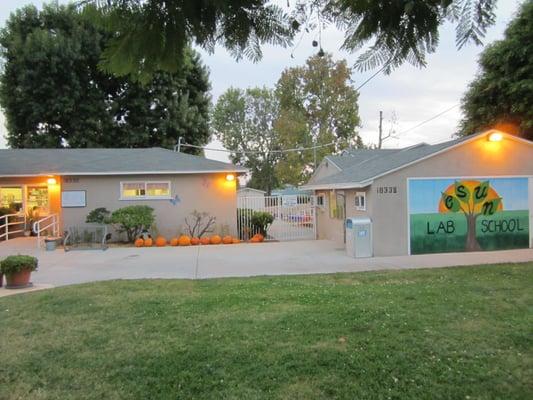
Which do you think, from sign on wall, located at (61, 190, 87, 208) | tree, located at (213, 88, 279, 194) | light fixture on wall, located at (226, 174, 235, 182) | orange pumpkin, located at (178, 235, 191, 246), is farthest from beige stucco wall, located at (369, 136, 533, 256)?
tree, located at (213, 88, 279, 194)

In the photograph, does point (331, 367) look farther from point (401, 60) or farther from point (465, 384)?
point (401, 60)

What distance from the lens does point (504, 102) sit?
56.6 feet

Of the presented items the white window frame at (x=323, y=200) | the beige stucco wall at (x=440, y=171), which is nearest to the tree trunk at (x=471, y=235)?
the beige stucco wall at (x=440, y=171)

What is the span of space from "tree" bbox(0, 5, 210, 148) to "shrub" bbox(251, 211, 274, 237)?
31.4ft

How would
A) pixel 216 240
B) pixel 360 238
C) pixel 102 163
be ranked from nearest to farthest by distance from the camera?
pixel 360 238, pixel 216 240, pixel 102 163

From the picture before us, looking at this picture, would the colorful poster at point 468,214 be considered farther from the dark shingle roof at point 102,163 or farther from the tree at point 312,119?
the tree at point 312,119

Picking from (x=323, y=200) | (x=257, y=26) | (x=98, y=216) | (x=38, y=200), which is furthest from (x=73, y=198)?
(x=257, y=26)

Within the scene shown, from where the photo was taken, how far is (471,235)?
13.6m

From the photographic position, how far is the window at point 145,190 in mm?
17562

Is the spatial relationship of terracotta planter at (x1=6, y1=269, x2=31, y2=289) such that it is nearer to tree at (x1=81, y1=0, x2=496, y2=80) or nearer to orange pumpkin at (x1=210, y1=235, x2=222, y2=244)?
tree at (x1=81, y1=0, x2=496, y2=80)

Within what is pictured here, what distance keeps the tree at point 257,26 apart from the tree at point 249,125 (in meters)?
56.7

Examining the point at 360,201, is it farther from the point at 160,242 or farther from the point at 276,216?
the point at 160,242

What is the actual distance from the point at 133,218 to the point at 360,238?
314 inches

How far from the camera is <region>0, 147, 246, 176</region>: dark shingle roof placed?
17.3 m
